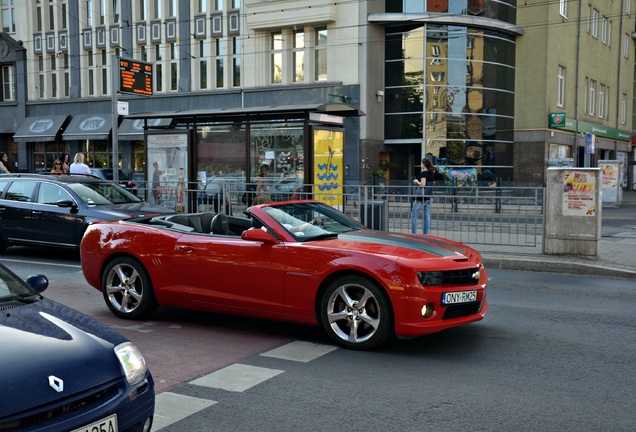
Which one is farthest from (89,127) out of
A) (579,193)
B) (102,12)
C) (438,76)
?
(579,193)

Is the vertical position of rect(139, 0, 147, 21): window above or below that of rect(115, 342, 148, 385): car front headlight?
above

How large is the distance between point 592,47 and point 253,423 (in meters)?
44.4

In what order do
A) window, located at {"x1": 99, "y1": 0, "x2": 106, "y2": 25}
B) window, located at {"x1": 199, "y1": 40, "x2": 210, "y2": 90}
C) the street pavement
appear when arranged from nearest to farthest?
the street pavement
window, located at {"x1": 199, "y1": 40, "x2": 210, "y2": 90}
window, located at {"x1": 99, "y1": 0, "x2": 106, "y2": 25}

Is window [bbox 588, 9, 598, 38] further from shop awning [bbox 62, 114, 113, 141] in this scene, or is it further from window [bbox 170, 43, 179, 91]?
shop awning [bbox 62, 114, 113, 141]

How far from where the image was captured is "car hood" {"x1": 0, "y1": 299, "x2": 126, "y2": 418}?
3188 millimetres

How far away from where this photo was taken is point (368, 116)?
106 ft

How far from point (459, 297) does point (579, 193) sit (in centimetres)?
657

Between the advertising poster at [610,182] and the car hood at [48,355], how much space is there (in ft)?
94.5

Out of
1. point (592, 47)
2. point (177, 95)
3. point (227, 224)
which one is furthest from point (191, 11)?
point (227, 224)

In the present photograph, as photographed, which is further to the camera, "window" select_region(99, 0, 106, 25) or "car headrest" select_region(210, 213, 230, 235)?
"window" select_region(99, 0, 106, 25)

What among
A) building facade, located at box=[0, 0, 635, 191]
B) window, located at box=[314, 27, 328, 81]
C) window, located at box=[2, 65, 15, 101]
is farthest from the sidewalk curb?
window, located at box=[2, 65, 15, 101]

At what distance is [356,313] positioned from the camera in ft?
20.7

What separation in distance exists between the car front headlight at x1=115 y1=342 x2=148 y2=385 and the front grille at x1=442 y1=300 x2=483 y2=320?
3.16 m

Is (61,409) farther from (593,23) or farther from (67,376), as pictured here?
(593,23)
